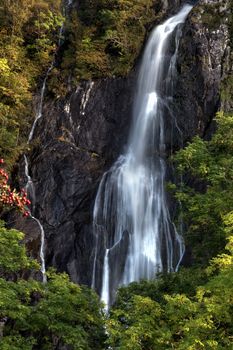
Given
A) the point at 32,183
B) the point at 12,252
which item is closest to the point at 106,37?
the point at 32,183

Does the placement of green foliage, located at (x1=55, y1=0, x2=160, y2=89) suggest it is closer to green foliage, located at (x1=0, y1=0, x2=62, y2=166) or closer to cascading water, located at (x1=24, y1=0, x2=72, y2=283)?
cascading water, located at (x1=24, y1=0, x2=72, y2=283)

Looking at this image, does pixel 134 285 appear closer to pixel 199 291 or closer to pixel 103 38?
pixel 199 291

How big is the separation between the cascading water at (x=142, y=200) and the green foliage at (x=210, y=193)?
23.5ft

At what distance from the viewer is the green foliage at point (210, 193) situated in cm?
947

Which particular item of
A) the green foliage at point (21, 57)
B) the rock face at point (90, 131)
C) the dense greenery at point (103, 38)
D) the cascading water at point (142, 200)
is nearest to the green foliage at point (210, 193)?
the cascading water at point (142, 200)

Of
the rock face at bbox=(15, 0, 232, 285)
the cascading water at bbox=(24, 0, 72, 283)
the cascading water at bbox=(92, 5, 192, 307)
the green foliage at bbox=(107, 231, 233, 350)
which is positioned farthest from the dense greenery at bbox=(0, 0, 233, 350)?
the cascading water at bbox=(92, 5, 192, 307)

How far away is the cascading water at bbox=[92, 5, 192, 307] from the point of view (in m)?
18.5

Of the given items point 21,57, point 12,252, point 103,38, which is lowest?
point 12,252

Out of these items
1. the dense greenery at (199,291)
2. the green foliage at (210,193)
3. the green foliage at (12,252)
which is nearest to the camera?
the dense greenery at (199,291)

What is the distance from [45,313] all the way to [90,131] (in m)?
14.5

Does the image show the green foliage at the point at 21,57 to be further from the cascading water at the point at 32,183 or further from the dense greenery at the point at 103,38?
the dense greenery at the point at 103,38

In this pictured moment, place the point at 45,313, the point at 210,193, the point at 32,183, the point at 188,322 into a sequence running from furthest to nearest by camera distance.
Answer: the point at 32,183 → the point at 210,193 → the point at 45,313 → the point at 188,322

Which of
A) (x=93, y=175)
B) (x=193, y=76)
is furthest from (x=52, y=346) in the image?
(x=193, y=76)

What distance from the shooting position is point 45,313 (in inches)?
334
